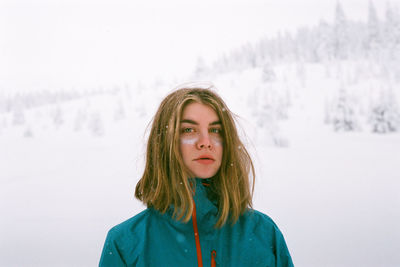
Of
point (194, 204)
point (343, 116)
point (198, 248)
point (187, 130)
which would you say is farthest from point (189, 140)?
point (343, 116)

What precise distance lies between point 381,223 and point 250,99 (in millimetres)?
1704

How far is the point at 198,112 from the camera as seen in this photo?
77cm

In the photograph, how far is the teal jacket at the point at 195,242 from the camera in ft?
2.24

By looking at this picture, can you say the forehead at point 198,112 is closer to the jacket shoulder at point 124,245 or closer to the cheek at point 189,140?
the cheek at point 189,140

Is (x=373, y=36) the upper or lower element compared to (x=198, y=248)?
upper

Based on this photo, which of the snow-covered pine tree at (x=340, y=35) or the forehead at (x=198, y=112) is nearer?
the forehead at (x=198, y=112)

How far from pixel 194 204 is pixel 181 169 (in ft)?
0.34

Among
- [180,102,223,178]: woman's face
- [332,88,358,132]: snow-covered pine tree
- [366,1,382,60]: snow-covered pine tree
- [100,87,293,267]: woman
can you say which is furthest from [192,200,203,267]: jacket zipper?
[366,1,382,60]: snow-covered pine tree

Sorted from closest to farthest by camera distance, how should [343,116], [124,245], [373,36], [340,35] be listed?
[124,245], [343,116], [373,36], [340,35]

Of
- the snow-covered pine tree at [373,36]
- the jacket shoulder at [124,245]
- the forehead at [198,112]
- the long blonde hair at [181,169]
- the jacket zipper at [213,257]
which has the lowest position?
the jacket zipper at [213,257]

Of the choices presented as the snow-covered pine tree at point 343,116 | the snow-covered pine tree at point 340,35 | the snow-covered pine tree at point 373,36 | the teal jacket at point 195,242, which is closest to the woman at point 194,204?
the teal jacket at point 195,242

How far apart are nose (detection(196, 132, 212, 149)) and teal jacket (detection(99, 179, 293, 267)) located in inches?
3.9

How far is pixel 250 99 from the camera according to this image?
3053 millimetres

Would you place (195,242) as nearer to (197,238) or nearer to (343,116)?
(197,238)
